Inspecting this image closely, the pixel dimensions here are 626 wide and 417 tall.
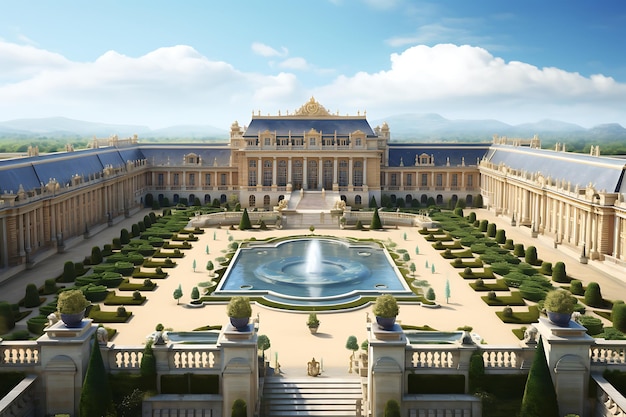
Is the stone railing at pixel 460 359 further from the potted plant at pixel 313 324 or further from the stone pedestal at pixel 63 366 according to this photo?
the potted plant at pixel 313 324

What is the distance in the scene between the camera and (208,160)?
94.8 m

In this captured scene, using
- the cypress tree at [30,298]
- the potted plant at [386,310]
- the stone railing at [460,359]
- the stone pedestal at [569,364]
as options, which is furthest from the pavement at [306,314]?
the potted plant at [386,310]

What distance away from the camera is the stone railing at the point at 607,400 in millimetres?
19344

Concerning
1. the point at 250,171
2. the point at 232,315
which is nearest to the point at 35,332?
the point at 232,315

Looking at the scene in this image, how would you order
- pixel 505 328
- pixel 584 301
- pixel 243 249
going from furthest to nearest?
pixel 243 249, pixel 584 301, pixel 505 328

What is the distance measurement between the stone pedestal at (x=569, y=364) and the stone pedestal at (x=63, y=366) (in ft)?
51.1

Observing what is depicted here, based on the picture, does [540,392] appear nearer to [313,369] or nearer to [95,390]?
[313,369]

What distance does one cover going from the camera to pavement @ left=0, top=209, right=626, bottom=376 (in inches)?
1211

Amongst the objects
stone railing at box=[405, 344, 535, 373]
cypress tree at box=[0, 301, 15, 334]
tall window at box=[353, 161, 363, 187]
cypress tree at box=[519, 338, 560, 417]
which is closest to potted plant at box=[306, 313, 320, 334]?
stone railing at box=[405, 344, 535, 373]

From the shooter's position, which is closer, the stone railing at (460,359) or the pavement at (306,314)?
the stone railing at (460,359)

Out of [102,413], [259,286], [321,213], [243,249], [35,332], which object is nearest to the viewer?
[102,413]

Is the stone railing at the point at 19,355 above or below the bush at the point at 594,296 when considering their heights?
above

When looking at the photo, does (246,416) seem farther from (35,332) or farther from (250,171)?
(250,171)

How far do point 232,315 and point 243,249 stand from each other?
3655 centimetres
